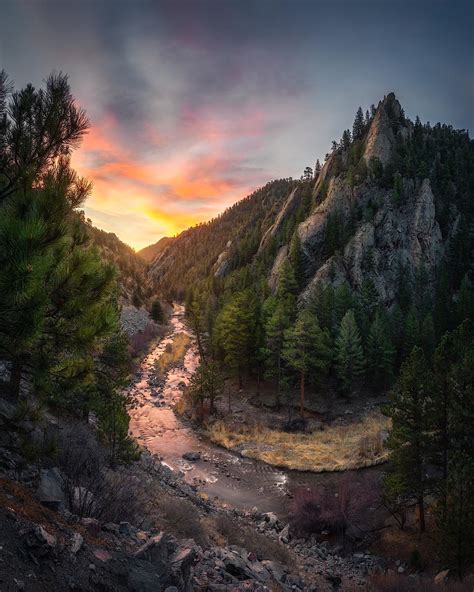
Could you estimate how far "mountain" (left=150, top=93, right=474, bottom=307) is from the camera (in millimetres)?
64500

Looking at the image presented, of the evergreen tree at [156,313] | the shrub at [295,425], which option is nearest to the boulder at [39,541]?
the shrub at [295,425]

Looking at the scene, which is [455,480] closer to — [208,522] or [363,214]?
[208,522]

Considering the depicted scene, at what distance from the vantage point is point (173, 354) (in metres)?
59.4

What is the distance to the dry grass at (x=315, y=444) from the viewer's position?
2875 centimetres

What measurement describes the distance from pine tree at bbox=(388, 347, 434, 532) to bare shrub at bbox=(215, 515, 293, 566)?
25.0 feet

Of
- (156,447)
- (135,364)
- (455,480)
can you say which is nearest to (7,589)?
(455,480)

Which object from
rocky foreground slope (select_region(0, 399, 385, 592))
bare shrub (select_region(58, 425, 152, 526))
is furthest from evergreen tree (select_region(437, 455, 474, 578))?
bare shrub (select_region(58, 425, 152, 526))

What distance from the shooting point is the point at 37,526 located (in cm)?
549

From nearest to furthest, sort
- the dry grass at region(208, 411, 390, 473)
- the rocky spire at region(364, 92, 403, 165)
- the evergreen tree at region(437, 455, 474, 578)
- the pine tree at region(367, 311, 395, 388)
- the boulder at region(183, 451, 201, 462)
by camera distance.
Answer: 1. the evergreen tree at region(437, 455, 474, 578)
2. the dry grass at region(208, 411, 390, 473)
3. the boulder at region(183, 451, 201, 462)
4. the pine tree at region(367, 311, 395, 388)
5. the rocky spire at region(364, 92, 403, 165)

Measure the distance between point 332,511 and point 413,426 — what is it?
662cm

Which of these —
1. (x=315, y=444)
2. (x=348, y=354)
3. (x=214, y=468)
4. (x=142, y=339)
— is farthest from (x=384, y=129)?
(x=214, y=468)

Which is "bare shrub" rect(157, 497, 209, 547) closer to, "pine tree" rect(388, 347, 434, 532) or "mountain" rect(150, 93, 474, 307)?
"pine tree" rect(388, 347, 434, 532)

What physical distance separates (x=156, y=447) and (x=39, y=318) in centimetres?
2849

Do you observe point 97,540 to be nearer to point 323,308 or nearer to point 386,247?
point 323,308
